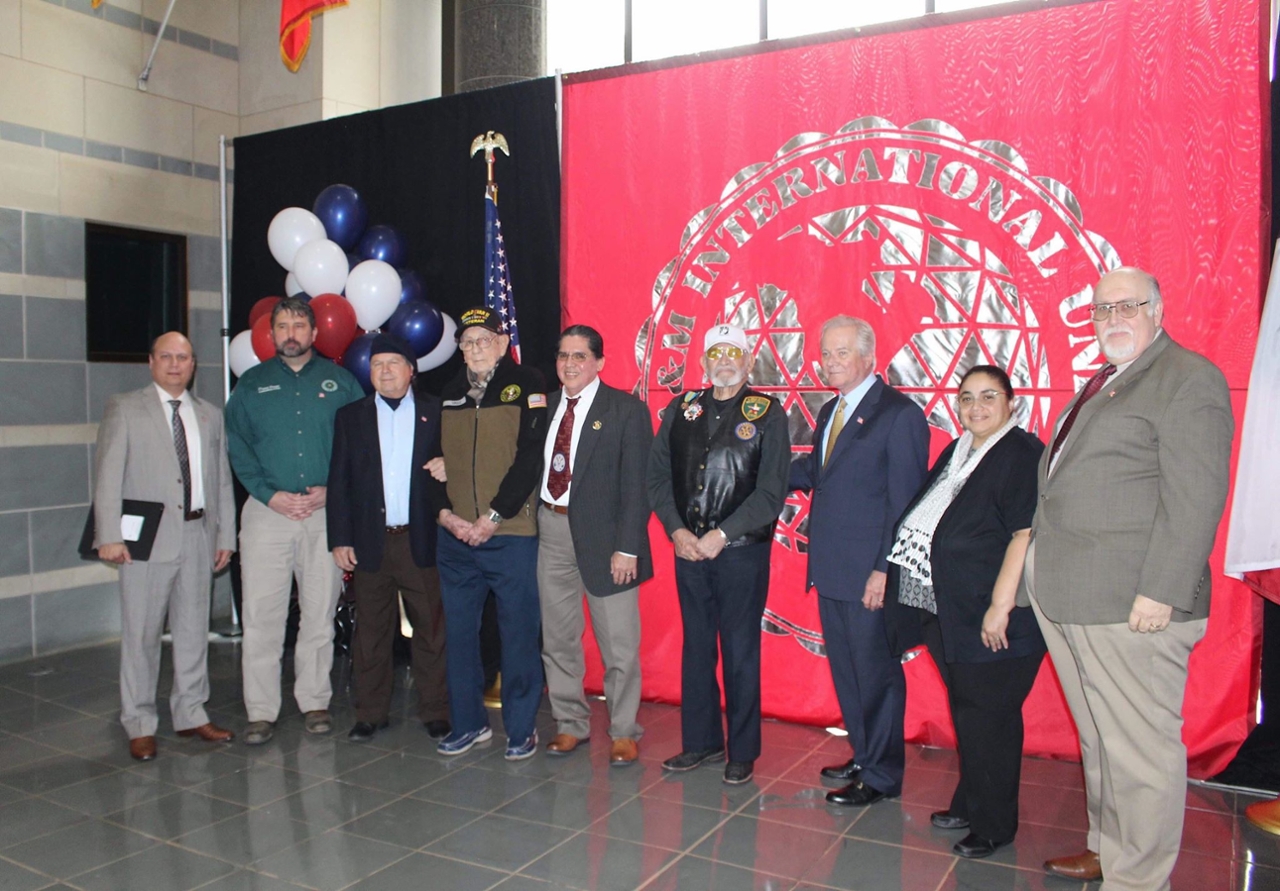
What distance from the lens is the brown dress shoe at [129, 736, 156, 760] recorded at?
12.1 feet

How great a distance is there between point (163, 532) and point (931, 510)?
9.22 feet

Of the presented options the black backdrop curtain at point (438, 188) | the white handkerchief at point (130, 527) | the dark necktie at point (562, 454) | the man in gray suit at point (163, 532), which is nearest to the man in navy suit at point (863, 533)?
the dark necktie at point (562, 454)

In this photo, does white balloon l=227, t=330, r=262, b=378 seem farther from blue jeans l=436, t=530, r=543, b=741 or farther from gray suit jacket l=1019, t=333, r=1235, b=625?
gray suit jacket l=1019, t=333, r=1235, b=625

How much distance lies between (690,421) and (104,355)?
3.82m

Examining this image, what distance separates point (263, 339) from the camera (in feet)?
15.3

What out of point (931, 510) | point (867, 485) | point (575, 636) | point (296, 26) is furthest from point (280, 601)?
point (296, 26)

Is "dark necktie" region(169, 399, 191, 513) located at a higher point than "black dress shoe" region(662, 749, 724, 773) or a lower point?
higher

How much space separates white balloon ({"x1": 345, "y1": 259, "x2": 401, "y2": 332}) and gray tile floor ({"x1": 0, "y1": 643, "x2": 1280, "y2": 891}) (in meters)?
1.82

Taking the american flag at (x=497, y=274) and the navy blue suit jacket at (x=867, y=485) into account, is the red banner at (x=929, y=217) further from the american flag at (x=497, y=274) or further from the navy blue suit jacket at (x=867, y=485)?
A: the navy blue suit jacket at (x=867, y=485)

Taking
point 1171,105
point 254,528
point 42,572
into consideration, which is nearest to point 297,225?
point 254,528

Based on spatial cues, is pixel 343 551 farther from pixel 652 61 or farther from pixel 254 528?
pixel 652 61

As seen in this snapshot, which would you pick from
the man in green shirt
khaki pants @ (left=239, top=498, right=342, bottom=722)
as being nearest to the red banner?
the man in green shirt

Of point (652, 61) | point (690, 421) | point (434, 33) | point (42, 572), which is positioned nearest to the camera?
point (690, 421)

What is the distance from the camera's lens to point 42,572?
17.5 ft
